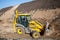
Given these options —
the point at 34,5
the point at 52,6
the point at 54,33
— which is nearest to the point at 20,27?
the point at 54,33

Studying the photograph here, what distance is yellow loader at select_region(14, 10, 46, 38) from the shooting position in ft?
58.2

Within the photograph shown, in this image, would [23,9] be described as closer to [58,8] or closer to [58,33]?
[58,8]

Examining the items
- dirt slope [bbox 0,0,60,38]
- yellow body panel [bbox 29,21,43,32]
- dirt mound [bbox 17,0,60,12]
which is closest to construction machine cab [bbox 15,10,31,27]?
yellow body panel [bbox 29,21,43,32]

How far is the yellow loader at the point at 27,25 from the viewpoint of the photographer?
17.7 m

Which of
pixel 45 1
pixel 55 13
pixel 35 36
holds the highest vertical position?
pixel 45 1

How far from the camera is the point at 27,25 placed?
18156 millimetres

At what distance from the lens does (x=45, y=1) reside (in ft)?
109

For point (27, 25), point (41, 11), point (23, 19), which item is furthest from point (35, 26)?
point (41, 11)

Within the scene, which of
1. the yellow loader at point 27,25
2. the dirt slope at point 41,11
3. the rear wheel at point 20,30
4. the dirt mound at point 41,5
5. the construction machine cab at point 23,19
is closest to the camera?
the yellow loader at point 27,25

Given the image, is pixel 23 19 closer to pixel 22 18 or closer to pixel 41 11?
pixel 22 18

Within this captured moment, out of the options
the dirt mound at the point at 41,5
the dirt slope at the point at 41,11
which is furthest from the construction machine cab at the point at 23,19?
the dirt mound at the point at 41,5

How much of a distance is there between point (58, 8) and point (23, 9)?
7682 millimetres

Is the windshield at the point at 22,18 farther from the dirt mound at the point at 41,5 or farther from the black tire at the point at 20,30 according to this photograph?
the dirt mound at the point at 41,5

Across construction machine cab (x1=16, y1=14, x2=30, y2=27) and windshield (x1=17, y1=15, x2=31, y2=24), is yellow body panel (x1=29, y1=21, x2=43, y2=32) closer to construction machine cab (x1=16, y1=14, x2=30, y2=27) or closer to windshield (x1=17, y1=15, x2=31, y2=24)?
construction machine cab (x1=16, y1=14, x2=30, y2=27)
